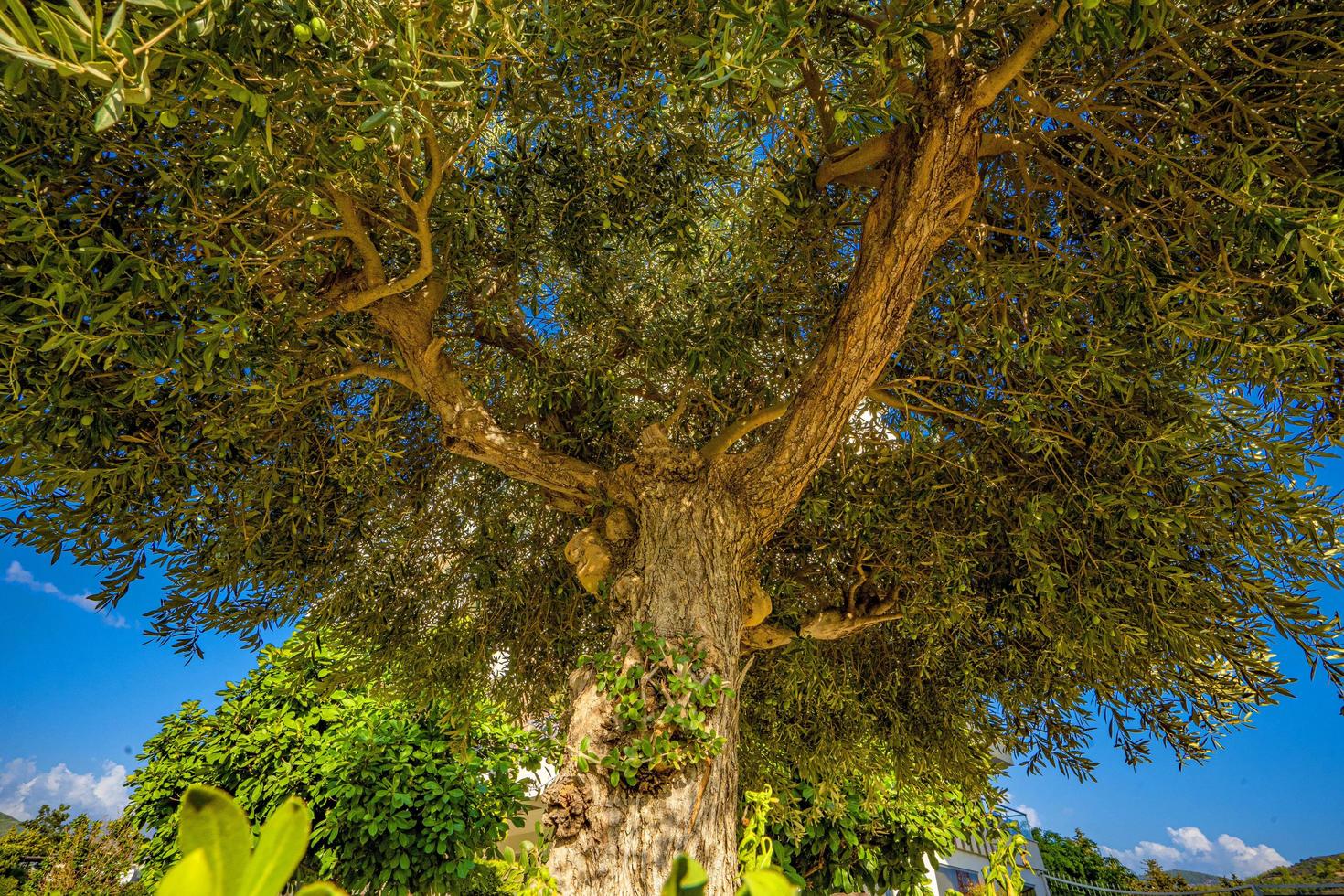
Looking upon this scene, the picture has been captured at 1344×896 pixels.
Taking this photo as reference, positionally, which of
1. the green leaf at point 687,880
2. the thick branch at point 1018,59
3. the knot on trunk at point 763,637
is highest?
the thick branch at point 1018,59

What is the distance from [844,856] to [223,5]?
47.9 ft

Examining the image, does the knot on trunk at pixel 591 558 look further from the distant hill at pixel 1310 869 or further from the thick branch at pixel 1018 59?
the distant hill at pixel 1310 869

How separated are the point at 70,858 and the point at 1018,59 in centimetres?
1646

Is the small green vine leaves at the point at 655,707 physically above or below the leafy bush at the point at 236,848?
above

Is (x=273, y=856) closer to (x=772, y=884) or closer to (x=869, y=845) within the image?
(x=772, y=884)

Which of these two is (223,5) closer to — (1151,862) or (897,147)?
(897,147)

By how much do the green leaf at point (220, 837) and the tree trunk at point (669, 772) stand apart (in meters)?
3.34

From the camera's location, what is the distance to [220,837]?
0.67 metres

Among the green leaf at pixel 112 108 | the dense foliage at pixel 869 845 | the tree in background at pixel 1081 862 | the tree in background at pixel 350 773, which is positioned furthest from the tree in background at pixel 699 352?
the tree in background at pixel 1081 862

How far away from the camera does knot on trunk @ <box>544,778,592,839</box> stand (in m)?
3.83

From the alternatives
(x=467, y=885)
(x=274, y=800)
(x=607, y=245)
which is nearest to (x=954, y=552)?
(x=607, y=245)

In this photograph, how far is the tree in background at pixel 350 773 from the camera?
32.8 feet

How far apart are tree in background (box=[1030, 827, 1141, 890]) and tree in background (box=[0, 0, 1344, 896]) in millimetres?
22602

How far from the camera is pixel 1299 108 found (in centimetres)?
414
